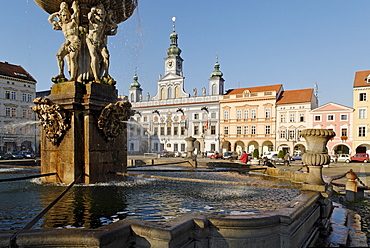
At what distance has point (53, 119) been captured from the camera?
294 inches

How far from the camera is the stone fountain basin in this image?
280cm

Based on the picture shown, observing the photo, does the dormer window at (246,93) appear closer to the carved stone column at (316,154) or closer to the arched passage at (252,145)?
the arched passage at (252,145)

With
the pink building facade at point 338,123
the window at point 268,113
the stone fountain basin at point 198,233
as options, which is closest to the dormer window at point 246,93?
the window at point 268,113

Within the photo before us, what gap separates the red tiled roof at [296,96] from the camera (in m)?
51.9

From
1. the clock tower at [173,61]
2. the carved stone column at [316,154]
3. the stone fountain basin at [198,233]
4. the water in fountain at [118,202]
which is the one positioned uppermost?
the clock tower at [173,61]

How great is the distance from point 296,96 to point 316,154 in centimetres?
5017

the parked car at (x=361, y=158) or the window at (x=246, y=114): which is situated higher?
the window at (x=246, y=114)

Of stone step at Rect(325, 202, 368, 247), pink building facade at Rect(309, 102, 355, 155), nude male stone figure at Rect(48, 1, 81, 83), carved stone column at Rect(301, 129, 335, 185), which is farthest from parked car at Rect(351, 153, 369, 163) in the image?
nude male stone figure at Rect(48, 1, 81, 83)

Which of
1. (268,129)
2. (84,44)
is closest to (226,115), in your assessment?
(268,129)

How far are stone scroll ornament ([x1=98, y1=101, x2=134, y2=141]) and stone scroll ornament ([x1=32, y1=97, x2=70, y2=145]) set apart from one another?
856mm

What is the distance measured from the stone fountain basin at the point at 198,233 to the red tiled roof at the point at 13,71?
49.4m

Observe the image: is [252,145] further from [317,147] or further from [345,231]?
[345,231]

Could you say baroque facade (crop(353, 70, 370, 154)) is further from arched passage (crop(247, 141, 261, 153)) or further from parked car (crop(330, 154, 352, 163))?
arched passage (crop(247, 141, 261, 153))

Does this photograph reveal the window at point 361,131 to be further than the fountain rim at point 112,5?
Yes
